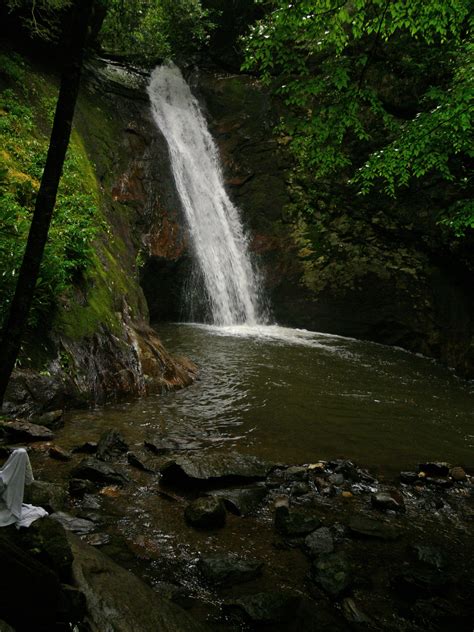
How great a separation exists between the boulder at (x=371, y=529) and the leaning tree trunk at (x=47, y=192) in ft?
10.6

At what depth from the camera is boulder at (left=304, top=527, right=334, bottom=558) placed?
11.5 ft

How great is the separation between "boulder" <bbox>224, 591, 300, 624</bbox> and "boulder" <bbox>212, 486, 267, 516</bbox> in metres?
1.16

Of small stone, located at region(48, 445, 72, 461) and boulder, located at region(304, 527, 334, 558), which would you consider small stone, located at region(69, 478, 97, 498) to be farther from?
boulder, located at region(304, 527, 334, 558)

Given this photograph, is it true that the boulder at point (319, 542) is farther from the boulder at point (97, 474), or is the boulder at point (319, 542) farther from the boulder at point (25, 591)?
the boulder at point (25, 591)

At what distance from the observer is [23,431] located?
4.64 m

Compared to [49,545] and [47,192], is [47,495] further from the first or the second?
[47,192]

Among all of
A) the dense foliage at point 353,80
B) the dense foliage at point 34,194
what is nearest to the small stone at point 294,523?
the dense foliage at point 34,194

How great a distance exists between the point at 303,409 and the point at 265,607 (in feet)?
15.4

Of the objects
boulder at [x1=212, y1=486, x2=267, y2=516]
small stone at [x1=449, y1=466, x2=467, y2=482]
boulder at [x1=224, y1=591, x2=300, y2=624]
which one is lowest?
small stone at [x1=449, y1=466, x2=467, y2=482]

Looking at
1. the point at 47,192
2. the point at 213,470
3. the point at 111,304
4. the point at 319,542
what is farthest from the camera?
the point at 111,304

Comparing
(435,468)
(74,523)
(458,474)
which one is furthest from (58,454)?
(458,474)

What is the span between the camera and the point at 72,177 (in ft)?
29.7

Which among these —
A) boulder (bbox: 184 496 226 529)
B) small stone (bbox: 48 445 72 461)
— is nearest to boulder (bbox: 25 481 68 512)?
small stone (bbox: 48 445 72 461)

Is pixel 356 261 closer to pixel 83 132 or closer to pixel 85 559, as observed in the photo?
pixel 83 132
